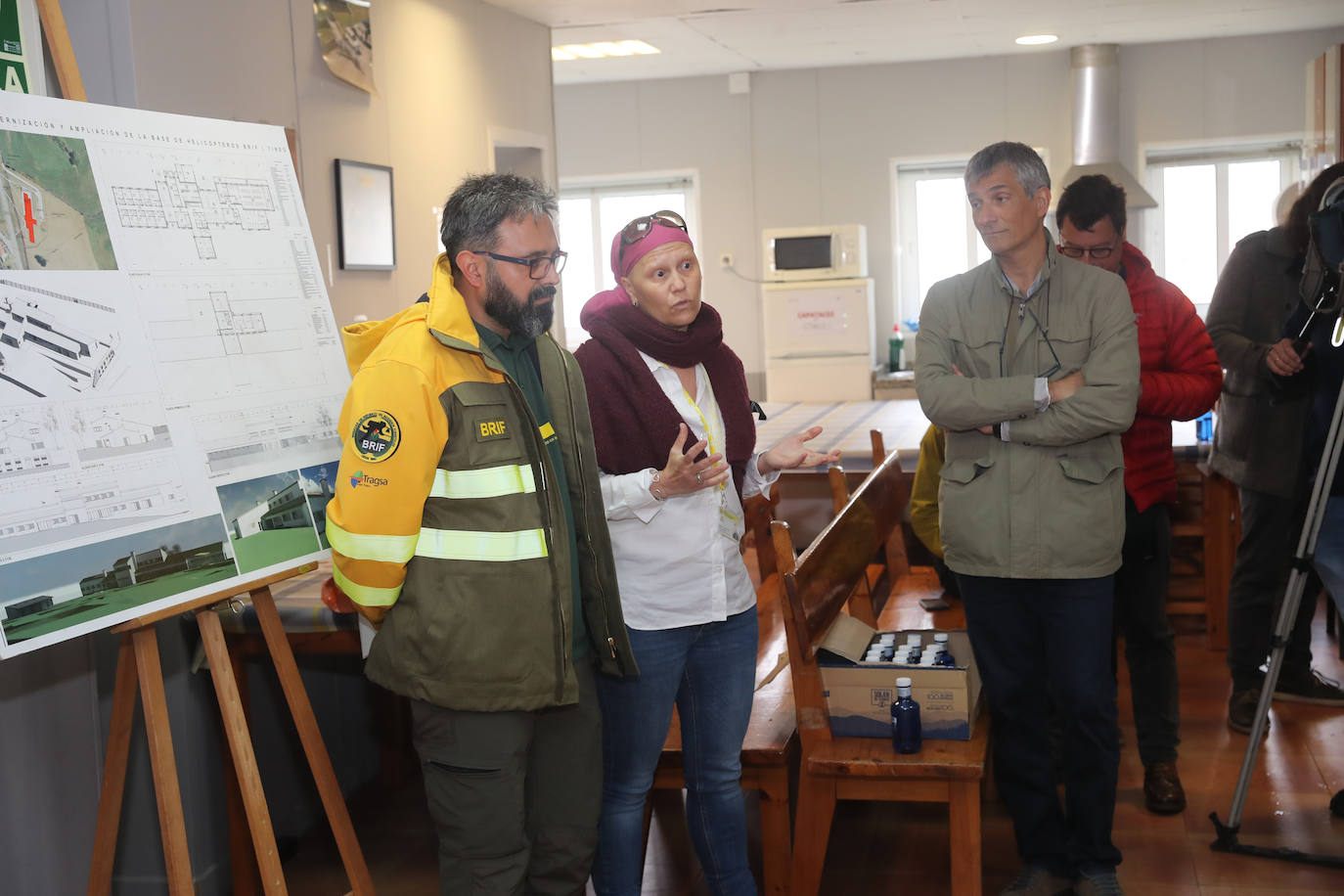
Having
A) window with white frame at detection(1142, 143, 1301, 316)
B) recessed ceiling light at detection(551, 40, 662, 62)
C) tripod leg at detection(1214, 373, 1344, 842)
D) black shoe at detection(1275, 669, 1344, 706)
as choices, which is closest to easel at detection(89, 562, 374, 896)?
tripod leg at detection(1214, 373, 1344, 842)

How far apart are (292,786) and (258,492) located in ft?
4.43

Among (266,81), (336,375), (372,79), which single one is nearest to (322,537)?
(336,375)

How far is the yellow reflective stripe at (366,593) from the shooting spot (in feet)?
6.02

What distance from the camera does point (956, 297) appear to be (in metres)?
2.42

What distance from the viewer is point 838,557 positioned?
9.20 ft

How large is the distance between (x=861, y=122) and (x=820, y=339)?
1859 millimetres

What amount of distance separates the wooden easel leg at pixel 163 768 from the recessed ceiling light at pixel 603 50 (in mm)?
6629

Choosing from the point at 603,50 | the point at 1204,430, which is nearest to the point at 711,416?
the point at 1204,430

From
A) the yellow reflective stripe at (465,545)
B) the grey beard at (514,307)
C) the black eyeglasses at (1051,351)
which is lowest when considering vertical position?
the yellow reflective stripe at (465,545)

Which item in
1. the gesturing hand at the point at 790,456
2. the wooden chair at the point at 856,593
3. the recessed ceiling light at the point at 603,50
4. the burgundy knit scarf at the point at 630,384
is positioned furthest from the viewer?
the recessed ceiling light at the point at 603,50

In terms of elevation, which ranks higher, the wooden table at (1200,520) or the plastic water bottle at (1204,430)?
the plastic water bottle at (1204,430)

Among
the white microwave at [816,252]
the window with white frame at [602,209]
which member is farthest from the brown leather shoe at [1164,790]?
the window with white frame at [602,209]

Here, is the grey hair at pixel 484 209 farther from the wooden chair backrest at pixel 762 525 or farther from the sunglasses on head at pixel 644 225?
the wooden chair backrest at pixel 762 525

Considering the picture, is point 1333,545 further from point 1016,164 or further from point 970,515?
point 1016,164
